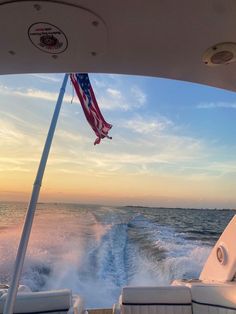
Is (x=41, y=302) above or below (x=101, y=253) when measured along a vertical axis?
above

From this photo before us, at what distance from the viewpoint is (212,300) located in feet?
6.04

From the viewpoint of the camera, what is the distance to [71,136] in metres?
9.66

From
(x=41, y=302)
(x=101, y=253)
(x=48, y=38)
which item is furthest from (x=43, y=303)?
(x=101, y=253)

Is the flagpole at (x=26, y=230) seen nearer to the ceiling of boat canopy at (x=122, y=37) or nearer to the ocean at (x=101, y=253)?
the ceiling of boat canopy at (x=122, y=37)

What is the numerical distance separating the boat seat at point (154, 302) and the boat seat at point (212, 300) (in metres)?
0.06

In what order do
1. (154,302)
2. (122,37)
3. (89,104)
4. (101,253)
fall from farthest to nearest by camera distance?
1. (101,253)
2. (89,104)
3. (154,302)
4. (122,37)

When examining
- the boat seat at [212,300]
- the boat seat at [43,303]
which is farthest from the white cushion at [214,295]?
the boat seat at [43,303]

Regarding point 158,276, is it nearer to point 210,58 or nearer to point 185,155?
point 210,58

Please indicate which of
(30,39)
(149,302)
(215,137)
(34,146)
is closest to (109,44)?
(30,39)

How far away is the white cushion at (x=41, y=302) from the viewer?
1.62 m

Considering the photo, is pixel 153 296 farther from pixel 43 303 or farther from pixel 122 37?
pixel 122 37

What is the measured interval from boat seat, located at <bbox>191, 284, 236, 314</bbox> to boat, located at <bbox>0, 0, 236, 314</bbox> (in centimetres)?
115

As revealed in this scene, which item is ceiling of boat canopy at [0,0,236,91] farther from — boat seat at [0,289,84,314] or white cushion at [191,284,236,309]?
white cushion at [191,284,236,309]

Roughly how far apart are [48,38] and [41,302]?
1417mm
